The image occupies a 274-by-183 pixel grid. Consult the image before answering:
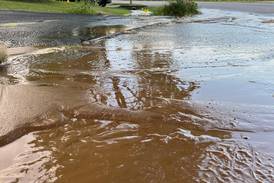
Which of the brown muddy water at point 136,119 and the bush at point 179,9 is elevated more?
the brown muddy water at point 136,119

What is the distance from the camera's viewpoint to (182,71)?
32.9 feet

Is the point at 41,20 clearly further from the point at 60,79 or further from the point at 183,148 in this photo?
the point at 183,148

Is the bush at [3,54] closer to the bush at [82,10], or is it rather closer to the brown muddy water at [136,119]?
the brown muddy water at [136,119]

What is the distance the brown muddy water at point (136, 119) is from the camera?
16.3 ft

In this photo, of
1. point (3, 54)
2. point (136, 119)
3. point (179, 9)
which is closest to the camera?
point (136, 119)

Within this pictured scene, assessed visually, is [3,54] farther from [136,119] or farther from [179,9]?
[179,9]

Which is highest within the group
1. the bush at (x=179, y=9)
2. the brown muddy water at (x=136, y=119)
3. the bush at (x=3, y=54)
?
the bush at (x=3, y=54)

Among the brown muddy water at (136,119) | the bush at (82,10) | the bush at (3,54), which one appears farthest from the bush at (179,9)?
the bush at (3,54)

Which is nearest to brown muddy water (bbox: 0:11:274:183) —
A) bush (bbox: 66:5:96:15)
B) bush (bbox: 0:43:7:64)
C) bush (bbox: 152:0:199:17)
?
bush (bbox: 0:43:7:64)

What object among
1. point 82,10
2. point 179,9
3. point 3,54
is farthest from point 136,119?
point 179,9

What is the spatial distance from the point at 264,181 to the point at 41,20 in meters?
18.8

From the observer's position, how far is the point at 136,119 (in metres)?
6.56

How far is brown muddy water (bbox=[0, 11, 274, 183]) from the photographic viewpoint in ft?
16.3

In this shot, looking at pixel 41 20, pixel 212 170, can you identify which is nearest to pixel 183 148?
pixel 212 170
